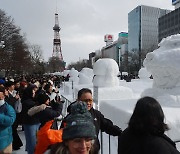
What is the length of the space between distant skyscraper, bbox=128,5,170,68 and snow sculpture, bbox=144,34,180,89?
80.7m

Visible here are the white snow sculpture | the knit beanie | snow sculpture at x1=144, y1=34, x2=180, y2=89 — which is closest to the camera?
the knit beanie

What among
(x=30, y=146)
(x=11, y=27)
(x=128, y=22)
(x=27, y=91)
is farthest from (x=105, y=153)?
(x=128, y=22)

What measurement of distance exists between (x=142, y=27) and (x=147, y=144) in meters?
89.1

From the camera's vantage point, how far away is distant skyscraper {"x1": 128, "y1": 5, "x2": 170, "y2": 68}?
87.1m

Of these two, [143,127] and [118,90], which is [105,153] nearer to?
[143,127]

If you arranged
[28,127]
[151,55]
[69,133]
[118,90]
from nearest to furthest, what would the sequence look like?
1. [69,133]
2. [28,127]
3. [151,55]
4. [118,90]

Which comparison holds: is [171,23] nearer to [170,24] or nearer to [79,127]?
[170,24]

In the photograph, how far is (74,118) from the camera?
6.19 ft

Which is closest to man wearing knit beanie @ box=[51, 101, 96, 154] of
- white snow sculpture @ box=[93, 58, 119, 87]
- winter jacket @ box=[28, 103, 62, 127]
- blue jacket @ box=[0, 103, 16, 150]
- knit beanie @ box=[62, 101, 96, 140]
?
knit beanie @ box=[62, 101, 96, 140]

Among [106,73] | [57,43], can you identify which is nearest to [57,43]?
[57,43]

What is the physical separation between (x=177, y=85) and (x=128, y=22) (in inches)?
3593

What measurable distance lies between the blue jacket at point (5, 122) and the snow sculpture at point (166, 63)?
Answer: 3.27 meters

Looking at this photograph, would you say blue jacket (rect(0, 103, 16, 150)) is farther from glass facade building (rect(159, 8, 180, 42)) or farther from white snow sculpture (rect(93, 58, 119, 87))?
glass facade building (rect(159, 8, 180, 42))

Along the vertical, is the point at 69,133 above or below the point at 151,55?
below
